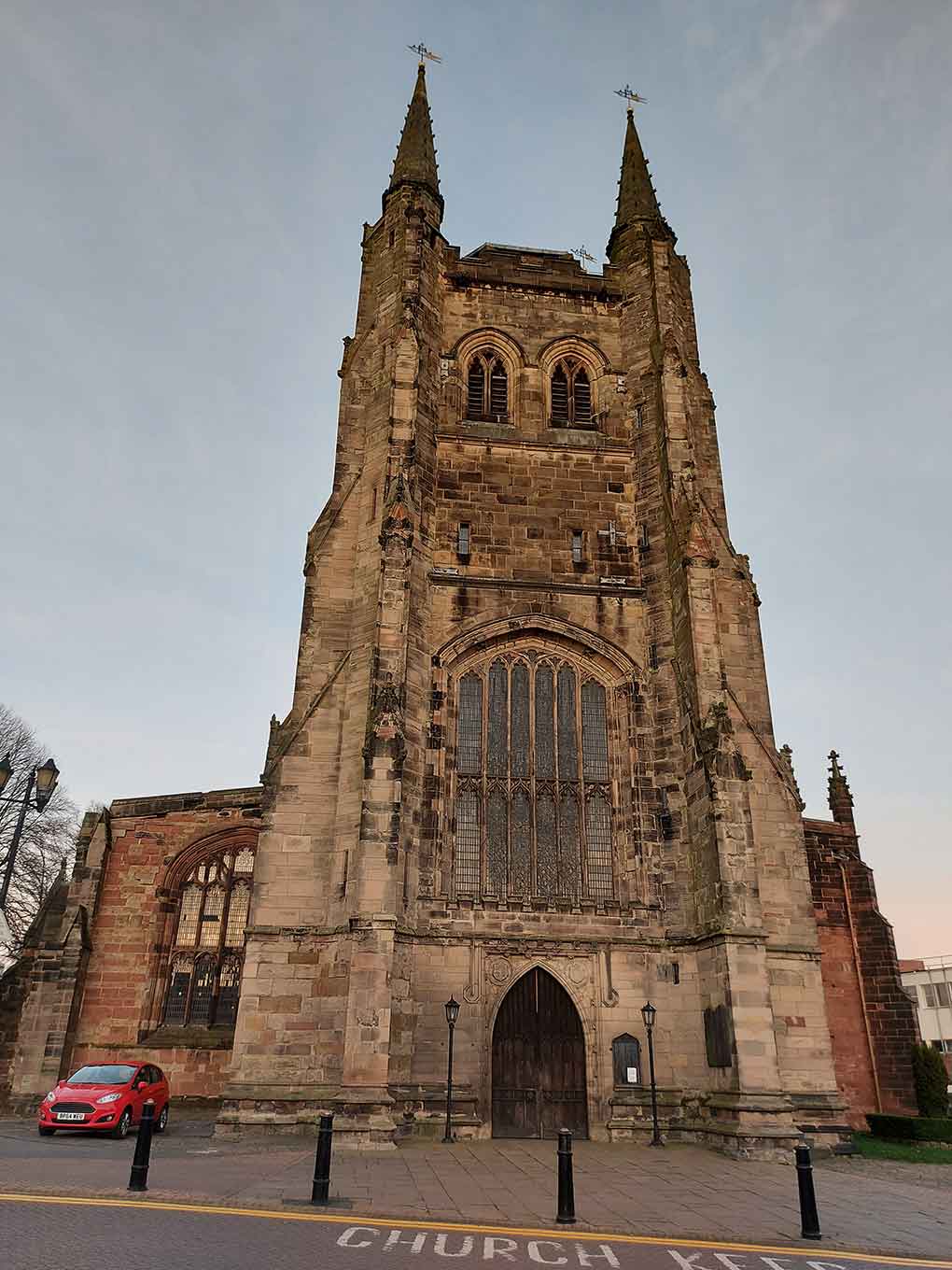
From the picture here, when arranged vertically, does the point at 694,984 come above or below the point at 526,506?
below

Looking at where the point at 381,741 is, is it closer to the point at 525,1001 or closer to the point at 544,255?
the point at 525,1001

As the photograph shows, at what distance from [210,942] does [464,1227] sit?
1510 cm

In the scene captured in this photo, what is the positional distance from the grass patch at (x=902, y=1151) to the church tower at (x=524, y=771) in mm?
1119

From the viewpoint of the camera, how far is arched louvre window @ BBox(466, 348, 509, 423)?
23.0m

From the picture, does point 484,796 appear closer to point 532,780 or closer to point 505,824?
point 505,824

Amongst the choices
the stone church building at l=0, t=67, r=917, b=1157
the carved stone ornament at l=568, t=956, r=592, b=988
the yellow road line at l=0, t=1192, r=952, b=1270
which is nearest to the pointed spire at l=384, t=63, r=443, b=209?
the stone church building at l=0, t=67, r=917, b=1157

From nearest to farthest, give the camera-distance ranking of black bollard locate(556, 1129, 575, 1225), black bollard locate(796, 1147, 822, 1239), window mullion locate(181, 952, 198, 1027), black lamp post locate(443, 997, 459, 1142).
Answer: black bollard locate(796, 1147, 822, 1239)
black bollard locate(556, 1129, 575, 1225)
black lamp post locate(443, 997, 459, 1142)
window mullion locate(181, 952, 198, 1027)

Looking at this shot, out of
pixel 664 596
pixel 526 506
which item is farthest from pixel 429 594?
pixel 664 596

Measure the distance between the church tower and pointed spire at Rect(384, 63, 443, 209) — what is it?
771mm

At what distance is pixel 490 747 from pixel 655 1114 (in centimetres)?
738

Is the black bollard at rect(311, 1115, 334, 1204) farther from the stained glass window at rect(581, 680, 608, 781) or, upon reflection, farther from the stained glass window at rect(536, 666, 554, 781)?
the stained glass window at rect(581, 680, 608, 781)

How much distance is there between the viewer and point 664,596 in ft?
66.6

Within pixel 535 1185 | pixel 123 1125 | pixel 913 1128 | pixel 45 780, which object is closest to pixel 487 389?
pixel 45 780

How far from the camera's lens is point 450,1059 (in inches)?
605
